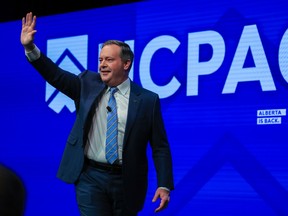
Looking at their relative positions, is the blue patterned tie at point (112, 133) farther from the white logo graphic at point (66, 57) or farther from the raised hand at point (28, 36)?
the white logo graphic at point (66, 57)

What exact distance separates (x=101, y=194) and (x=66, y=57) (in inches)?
97.8

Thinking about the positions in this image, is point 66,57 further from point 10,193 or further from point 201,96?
point 10,193

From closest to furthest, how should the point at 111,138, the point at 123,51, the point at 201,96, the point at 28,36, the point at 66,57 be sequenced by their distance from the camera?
the point at 28,36, the point at 111,138, the point at 123,51, the point at 201,96, the point at 66,57

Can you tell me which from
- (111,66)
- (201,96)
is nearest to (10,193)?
(111,66)

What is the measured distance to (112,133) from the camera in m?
2.54

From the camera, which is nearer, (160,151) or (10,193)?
(10,193)

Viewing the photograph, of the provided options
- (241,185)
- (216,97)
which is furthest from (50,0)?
(241,185)

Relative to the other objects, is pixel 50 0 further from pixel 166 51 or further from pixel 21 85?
pixel 166 51

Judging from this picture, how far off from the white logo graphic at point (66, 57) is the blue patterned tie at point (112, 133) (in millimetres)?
2178

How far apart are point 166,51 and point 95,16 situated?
32.6 inches

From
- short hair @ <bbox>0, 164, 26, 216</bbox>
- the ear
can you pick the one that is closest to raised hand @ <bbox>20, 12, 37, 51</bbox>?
the ear

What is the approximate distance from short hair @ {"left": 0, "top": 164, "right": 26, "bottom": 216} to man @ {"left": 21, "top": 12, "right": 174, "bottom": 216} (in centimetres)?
171

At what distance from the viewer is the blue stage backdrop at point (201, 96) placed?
3.85 m

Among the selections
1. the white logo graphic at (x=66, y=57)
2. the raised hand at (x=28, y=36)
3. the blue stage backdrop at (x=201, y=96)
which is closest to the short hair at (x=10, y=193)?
the raised hand at (x=28, y=36)
